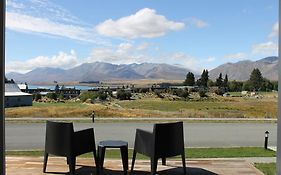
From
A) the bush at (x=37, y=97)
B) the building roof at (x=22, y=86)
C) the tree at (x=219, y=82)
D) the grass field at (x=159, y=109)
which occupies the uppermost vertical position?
the tree at (x=219, y=82)

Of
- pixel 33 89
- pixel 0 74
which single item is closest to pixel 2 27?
pixel 0 74

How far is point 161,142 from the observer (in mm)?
3160

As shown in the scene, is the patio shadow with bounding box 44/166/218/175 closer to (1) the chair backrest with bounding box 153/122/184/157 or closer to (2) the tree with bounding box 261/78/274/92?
(1) the chair backrest with bounding box 153/122/184/157

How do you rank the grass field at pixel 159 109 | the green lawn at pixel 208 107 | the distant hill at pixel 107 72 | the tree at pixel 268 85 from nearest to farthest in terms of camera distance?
1. the tree at pixel 268 85
2. the grass field at pixel 159 109
3. the green lawn at pixel 208 107
4. the distant hill at pixel 107 72

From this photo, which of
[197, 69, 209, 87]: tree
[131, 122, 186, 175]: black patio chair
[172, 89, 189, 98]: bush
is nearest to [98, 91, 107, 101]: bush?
A: [172, 89, 189, 98]: bush

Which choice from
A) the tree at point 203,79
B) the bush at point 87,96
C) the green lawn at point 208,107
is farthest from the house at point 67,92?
the tree at point 203,79

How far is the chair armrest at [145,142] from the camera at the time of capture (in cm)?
317

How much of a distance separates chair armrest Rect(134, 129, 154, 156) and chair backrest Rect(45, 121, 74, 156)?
672 mm

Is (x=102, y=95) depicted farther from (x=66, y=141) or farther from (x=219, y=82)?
(x=66, y=141)

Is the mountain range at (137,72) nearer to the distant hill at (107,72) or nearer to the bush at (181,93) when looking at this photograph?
the distant hill at (107,72)

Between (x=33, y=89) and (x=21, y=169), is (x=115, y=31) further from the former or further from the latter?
(x=21, y=169)

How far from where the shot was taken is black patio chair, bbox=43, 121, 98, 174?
3131 mm

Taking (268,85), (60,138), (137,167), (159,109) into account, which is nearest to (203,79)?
Answer: (159,109)

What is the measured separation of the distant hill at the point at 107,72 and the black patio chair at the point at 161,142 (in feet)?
62.7
